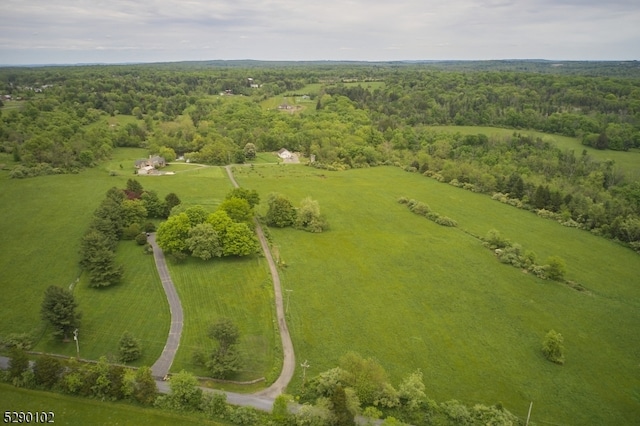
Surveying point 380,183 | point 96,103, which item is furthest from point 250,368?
point 96,103

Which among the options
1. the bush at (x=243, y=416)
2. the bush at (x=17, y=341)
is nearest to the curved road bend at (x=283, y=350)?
the bush at (x=243, y=416)

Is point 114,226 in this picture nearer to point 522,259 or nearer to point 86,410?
point 86,410

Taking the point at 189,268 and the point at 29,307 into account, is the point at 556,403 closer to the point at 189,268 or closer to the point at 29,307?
the point at 189,268

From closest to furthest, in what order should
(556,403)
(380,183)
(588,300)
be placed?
(556,403), (588,300), (380,183)

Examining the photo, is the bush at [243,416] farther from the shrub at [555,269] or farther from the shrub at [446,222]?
the shrub at [446,222]

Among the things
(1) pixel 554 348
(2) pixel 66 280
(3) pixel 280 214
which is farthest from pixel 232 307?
(1) pixel 554 348

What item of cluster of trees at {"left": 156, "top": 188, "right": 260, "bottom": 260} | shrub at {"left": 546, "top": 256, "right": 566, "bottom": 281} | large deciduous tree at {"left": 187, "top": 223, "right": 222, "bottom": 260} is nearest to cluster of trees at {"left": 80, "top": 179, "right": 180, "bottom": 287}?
cluster of trees at {"left": 156, "top": 188, "right": 260, "bottom": 260}

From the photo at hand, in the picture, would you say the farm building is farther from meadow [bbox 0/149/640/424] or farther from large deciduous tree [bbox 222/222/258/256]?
large deciduous tree [bbox 222/222/258/256]
